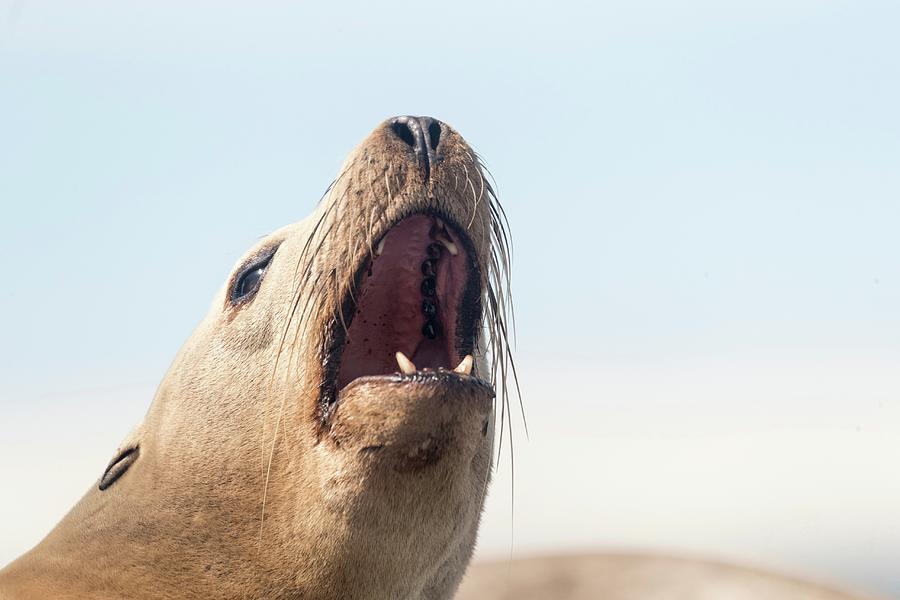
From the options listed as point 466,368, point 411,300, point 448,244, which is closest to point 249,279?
point 411,300

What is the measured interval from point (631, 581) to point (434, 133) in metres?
7.56

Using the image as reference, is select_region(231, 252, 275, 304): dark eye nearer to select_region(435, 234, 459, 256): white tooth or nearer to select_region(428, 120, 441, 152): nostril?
select_region(435, 234, 459, 256): white tooth

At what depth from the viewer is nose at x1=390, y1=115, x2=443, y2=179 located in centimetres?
346

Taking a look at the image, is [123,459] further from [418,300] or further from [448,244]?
[448,244]

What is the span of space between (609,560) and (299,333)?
775cm

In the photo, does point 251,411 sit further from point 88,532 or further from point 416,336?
point 88,532

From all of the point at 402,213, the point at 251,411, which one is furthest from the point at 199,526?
the point at 402,213

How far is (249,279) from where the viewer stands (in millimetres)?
4113

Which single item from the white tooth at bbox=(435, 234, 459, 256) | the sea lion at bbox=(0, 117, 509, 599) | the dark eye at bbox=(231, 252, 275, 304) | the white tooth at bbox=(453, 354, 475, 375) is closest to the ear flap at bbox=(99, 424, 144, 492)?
the sea lion at bbox=(0, 117, 509, 599)

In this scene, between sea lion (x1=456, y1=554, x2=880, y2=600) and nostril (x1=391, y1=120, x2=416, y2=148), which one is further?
sea lion (x1=456, y1=554, x2=880, y2=600)

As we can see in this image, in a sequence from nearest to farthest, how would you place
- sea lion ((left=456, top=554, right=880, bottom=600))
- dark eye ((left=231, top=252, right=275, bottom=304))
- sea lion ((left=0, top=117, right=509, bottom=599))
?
sea lion ((left=0, top=117, right=509, bottom=599)) < dark eye ((left=231, top=252, right=275, bottom=304)) < sea lion ((left=456, top=554, right=880, bottom=600))

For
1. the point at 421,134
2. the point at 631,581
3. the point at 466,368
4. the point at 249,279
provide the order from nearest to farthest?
the point at 466,368
the point at 421,134
the point at 249,279
the point at 631,581

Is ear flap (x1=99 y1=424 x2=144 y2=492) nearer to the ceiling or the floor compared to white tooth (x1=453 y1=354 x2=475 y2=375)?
nearer to the floor

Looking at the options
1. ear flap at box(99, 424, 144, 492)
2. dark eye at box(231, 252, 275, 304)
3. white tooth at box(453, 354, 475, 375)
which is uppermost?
dark eye at box(231, 252, 275, 304)
